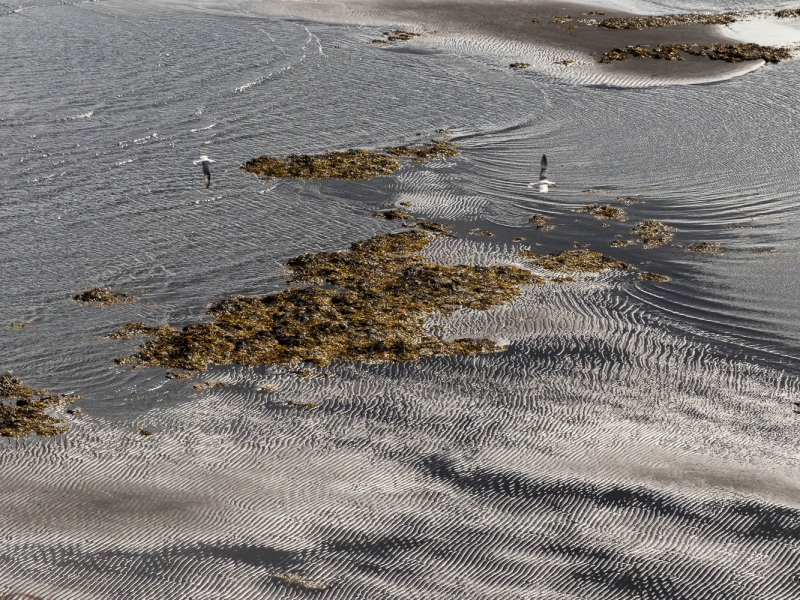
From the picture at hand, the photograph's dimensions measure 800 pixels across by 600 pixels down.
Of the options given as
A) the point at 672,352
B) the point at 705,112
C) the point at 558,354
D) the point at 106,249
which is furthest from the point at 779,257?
the point at 106,249

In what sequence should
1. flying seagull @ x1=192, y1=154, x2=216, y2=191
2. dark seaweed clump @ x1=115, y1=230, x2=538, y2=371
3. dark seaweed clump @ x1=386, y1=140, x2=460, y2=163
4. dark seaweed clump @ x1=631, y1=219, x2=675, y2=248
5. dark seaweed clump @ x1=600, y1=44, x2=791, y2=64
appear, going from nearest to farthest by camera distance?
dark seaweed clump @ x1=115, y1=230, x2=538, y2=371
dark seaweed clump @ x1=631, y1=219, x2=675, y2=248
flying seagull @ x1=192, y1=154, x2=216, y2=191
dark seaweed clump @ x1=386, y1=140, x2=460, y2=163
dark seaweed clump @ x1=600, y1=44, x2=791, y2=64

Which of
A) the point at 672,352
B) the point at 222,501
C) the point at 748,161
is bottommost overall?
the point at 222,501

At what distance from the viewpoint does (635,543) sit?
13102 millimetres

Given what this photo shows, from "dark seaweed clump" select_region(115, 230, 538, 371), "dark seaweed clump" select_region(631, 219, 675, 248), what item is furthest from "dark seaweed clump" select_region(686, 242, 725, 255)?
"dark seaweed clump" select_region(115, 230, 538, 371)

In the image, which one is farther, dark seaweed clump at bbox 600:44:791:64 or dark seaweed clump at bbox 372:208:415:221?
dark seaweed clump at bbox 600:44:791:64

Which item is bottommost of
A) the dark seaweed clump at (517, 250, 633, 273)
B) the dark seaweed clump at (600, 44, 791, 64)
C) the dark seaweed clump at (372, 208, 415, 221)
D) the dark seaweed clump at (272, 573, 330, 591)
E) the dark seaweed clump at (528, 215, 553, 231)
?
the dark seaweed clump at (272, 573, 330, 591)

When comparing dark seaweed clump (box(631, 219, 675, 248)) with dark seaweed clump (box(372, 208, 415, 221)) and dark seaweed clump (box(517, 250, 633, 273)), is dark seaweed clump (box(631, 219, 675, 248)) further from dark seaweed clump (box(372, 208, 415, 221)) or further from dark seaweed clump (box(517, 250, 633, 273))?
dark seaweed clump (box(372, 208, 415, 221))

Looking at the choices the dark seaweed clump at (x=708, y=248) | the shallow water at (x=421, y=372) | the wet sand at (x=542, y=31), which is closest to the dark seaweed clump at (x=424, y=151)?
the shallow water at (x=421, y=372)

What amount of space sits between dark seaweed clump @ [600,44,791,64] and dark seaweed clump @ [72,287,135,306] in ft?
65.7

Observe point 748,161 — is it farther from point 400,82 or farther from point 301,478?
point 301,478

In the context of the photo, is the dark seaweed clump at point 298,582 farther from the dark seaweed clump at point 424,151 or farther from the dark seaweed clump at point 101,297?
the dark seaweed clump at point 424,151

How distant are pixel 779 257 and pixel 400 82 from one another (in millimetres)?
14188

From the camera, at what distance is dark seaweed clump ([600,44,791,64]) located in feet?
109

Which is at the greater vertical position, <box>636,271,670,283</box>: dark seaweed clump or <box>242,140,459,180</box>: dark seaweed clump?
<box>242,140,459,180</box>: dark seaweed clump
